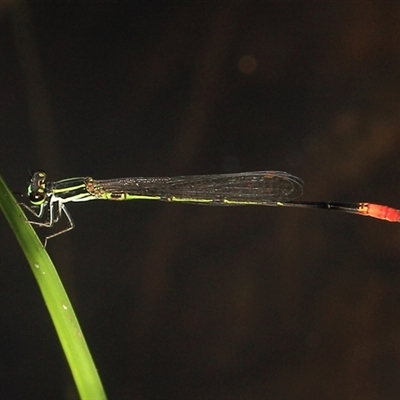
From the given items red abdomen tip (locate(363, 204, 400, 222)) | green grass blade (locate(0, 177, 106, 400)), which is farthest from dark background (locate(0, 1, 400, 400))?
green grass blade (locate(0, 177, 106, 400))

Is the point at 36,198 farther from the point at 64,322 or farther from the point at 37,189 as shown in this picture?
the point at 64,322

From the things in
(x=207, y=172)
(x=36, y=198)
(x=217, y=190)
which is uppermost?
(x=207, y=172)

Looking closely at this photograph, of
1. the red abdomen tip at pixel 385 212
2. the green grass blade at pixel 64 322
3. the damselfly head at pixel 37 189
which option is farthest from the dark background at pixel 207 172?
the green grass blade at pixel 64 322

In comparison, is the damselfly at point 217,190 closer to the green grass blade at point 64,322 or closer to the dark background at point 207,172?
the dark background at point 207,172

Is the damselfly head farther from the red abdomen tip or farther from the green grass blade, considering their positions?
the red abdomen tip

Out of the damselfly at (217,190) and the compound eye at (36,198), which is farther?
the damselfly at (217,190)

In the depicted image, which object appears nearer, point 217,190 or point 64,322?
point 64,322

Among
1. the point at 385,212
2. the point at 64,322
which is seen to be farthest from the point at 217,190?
the point at 64,322

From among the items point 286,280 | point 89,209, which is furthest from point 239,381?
point 89,209
